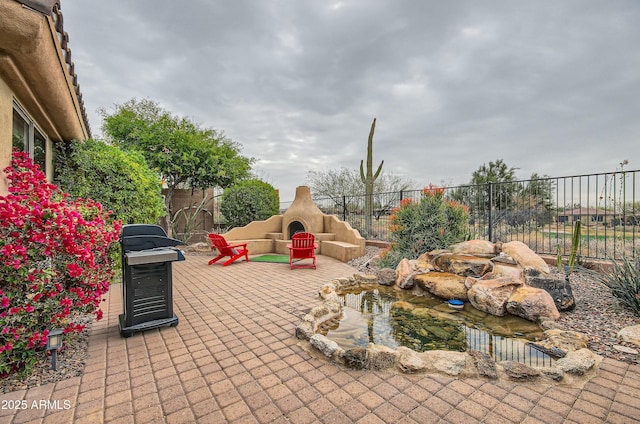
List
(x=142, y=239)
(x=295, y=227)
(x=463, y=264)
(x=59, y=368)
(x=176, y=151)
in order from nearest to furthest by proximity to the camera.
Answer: (x=59, y=368) → (x=142, y=239) → (x=463, y=264) → (x=295, y=227) → (x=176, y=151)

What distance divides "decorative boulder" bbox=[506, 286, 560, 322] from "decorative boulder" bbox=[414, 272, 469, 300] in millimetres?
725

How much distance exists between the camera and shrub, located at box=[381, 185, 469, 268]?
622cm

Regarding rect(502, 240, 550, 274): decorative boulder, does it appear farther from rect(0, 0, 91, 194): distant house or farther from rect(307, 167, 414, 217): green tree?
rect(307, 167, 414, 217): green tree

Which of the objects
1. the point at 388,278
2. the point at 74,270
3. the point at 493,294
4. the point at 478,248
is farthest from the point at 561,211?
the point at 74,270

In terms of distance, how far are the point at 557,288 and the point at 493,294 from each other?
2.98 ft

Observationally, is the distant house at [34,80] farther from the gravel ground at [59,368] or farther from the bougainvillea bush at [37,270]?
the gravel ground at [59,368]

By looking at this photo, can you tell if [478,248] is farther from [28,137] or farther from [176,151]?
[176,151]

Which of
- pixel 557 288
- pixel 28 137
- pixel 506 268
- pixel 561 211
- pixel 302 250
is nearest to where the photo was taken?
pixel 557 288

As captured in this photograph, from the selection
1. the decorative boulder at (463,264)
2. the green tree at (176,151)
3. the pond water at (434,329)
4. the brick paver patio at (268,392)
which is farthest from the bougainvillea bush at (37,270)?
the green tree at (176,151)

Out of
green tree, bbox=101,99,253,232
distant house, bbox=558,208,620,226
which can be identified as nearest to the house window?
green tree, bbox=101,99,253,232

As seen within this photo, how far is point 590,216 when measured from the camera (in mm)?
6168

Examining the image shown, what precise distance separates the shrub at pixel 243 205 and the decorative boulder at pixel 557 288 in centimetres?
953

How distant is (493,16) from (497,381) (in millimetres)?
7430

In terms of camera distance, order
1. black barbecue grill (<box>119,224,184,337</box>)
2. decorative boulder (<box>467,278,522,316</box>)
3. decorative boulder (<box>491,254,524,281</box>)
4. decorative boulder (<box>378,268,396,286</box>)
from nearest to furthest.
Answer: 1. black barbecue grill (<box>119,224,184,337</box>)
2. decorative boulder (<box>467,278,522,316</box>)
3. decorative boulder (<box>491,254,524,281</box>)
4. decorative boulder (<box>378,268,396,286</box>)
